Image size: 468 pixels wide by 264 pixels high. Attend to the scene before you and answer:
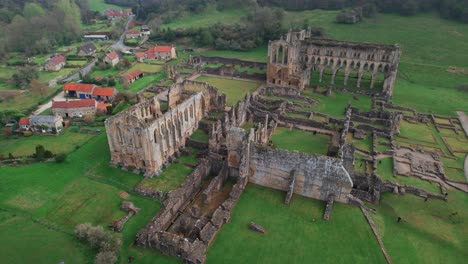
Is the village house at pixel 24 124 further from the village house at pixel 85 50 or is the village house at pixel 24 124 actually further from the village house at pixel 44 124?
the village house at pixel 85 50

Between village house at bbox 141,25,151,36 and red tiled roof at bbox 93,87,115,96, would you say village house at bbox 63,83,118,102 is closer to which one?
red tiled roof at bbox 93,87,115,96

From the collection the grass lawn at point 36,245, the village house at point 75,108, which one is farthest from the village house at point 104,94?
the grass lawn at point 36,245

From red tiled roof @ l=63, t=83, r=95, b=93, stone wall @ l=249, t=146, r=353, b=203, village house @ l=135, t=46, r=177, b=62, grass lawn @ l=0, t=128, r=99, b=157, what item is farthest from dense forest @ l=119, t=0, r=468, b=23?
grass lawn @ l=0, t=128, r=99, b=157

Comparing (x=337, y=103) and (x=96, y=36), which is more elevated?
(x=96, y=36)

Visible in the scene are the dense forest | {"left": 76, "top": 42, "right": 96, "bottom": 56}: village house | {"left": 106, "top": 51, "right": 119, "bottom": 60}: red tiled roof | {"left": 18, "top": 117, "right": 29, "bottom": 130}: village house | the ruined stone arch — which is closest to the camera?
the ruined stone arch

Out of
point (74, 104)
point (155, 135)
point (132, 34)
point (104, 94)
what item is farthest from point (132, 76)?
point (132, 34)

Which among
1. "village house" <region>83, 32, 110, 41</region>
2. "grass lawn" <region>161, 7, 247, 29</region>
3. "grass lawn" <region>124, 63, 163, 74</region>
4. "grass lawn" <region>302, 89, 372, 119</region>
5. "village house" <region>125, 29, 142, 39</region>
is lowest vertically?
"grass lawn" <region>302, 89, 372, 119</region>

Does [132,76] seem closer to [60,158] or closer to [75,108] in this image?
[75,108]
